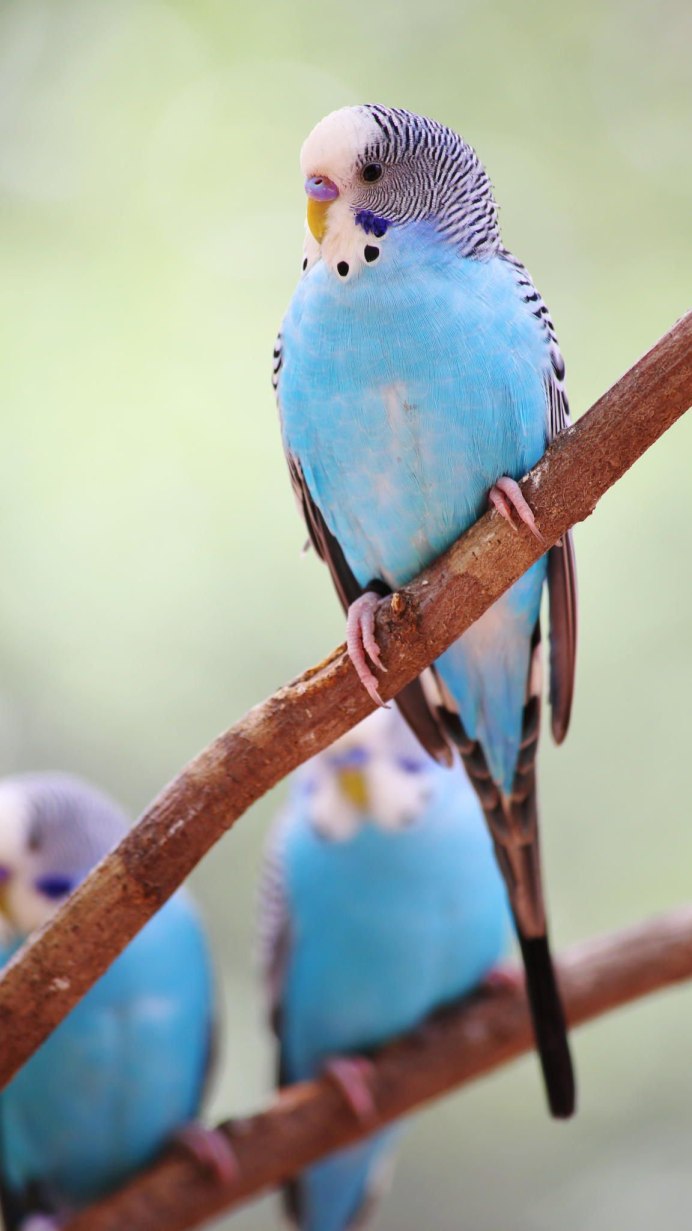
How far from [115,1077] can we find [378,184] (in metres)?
1.92

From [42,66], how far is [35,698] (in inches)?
77.8

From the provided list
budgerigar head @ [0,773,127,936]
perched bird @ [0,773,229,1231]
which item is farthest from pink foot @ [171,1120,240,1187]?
budgerigar head @ [0,773,127,936]

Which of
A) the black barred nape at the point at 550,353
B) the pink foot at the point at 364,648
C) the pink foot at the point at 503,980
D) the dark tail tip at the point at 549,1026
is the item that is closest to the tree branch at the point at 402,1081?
the pink foot at the point at 503,980

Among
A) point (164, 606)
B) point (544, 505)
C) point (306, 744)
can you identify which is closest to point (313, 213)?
point (544, 505)

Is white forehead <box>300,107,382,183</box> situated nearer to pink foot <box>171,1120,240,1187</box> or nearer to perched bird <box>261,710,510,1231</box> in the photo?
perched bird <box>261,710,510,1231</box>

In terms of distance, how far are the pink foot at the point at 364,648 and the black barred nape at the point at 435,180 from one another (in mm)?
568

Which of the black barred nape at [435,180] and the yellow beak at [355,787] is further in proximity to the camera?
the yellow beak at [355,787]

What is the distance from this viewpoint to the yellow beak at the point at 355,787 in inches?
110

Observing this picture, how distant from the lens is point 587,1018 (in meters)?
2.73

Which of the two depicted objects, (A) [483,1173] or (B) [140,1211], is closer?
(B) [140,1211]

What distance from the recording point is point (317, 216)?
1.71m

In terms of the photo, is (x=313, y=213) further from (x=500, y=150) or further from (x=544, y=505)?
(x=500, y=150)

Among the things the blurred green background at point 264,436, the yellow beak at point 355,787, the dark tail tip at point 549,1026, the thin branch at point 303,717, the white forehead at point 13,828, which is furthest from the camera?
the blurred green background at point 264,436

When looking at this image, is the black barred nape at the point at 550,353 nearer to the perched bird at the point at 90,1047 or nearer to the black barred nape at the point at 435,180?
the black barred nape at the point at 435,180
